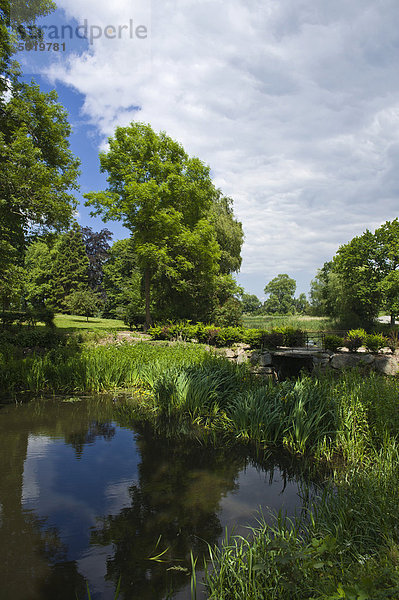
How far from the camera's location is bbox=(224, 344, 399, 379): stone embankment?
13.0 meters

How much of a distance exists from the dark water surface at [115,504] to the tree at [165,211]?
15038 millimetres

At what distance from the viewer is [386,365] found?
12852 mm

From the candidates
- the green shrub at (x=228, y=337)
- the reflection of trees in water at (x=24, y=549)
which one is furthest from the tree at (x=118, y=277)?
the reflection of trees in water at (x=24, y=549)

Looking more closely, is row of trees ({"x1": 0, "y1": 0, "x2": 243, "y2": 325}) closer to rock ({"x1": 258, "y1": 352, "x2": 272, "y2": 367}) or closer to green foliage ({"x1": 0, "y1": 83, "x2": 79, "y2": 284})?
green foliage ({"x1": 0, "y1": 83, "x2": 79, "y2": 284})

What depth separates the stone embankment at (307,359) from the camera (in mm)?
12992

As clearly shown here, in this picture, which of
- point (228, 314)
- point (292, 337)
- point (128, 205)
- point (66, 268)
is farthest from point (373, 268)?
point (66, 268)

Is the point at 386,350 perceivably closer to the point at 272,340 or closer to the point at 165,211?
the point at 272,340

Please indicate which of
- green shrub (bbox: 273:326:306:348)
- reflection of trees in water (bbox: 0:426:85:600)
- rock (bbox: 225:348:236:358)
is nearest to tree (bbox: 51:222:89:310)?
rock (bbox: 225:348:236:358)

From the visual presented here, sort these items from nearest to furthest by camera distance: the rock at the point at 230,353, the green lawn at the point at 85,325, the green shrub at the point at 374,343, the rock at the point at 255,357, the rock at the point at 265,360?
the rock at the point at 255,357
the rock at the point at 265,360
the green shrub at the point at 374,343
the rock at the point at 230,353
the green lawn at the point at 85,325

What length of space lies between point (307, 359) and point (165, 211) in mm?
11737

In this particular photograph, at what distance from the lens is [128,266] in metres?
41.0

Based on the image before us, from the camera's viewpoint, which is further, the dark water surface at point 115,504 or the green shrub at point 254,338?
the green shrub at point 254,338

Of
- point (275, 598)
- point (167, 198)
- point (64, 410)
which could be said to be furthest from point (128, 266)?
point (275, 598)

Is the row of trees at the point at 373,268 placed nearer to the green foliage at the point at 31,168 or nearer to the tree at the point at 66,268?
the green foliage at the point at 31,168
